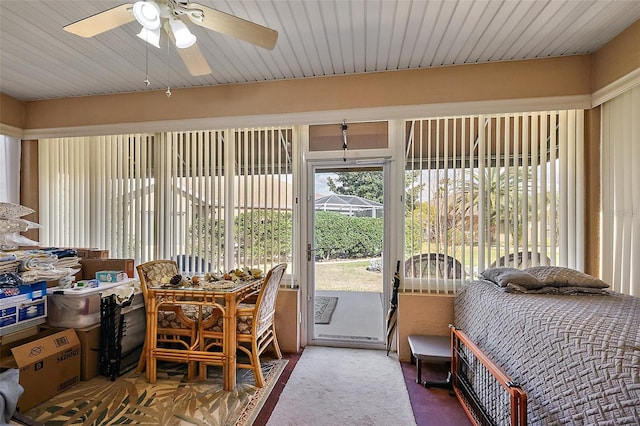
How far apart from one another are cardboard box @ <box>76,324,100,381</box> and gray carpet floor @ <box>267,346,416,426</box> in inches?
63.7

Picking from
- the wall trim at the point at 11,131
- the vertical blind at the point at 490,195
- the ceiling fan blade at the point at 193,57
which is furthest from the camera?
the wall trim at the point at 11,131

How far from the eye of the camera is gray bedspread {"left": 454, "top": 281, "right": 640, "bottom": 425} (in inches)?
41.1

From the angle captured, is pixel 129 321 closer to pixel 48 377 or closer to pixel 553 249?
pixel 48 377

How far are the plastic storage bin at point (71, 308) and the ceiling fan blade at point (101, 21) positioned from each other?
6.47 feet

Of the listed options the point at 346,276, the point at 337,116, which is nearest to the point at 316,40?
the point at 337,116

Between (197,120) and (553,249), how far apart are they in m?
3.59

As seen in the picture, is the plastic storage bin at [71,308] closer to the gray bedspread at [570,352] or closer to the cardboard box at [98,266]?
the cardboard box at [98,266]

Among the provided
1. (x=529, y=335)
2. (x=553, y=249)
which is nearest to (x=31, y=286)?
(x=529, y=335)

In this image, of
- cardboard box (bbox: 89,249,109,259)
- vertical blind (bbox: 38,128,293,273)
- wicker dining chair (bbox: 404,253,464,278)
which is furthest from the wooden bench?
cardboard box (bbox: 89,249,109,259)

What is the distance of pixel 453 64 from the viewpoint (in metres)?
2.60

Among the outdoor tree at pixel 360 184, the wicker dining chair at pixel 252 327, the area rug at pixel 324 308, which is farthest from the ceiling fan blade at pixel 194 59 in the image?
the area rug at pixel 324 308

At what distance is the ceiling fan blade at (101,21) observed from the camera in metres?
1.49

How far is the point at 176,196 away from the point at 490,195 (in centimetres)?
324

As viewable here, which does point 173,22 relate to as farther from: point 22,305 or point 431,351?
point 431,351
